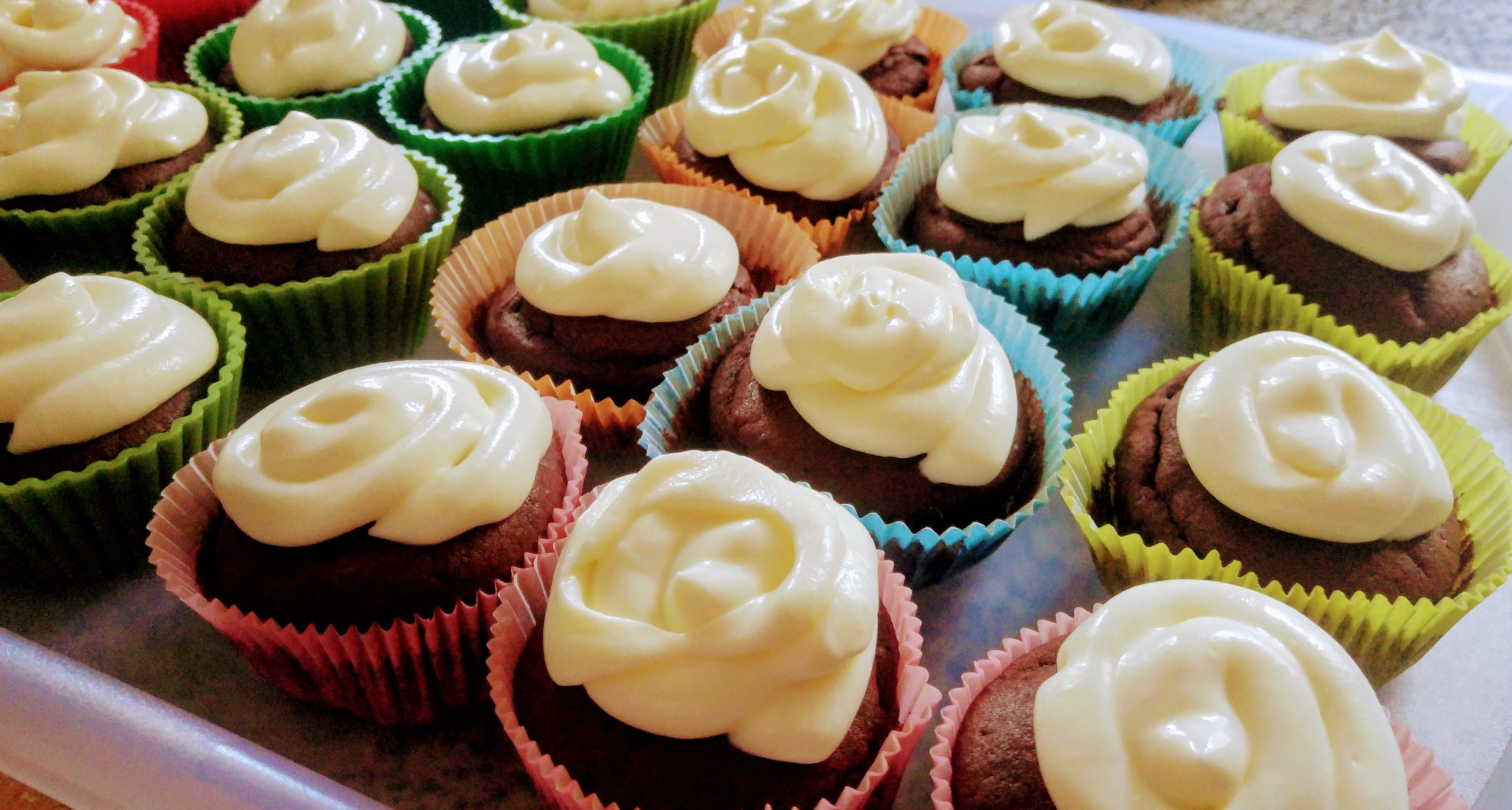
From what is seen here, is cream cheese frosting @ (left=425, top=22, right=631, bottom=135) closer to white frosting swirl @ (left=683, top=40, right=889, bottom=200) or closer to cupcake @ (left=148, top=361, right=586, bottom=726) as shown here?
white frosting swirl @ (left=683, top=40, right=889, bottom=200)

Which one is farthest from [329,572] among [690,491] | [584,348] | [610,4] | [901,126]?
[610,4]

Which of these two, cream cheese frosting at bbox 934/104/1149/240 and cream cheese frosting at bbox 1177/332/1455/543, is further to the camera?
cream cheese frosting at bbox 934/104/1149/240

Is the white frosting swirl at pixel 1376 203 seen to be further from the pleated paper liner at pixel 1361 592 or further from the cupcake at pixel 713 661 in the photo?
the cupcake at pixel 713 661

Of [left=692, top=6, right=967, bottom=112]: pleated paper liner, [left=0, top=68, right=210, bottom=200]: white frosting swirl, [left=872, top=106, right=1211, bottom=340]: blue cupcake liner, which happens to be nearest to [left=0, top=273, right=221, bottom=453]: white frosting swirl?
[left=0, top=68, right=210, bottom=200]: white frosting swirl

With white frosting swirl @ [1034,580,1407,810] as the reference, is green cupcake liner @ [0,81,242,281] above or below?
below

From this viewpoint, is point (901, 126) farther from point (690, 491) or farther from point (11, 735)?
point (11, 735)

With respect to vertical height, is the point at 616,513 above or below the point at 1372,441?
below

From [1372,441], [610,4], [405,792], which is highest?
[1372,441]
